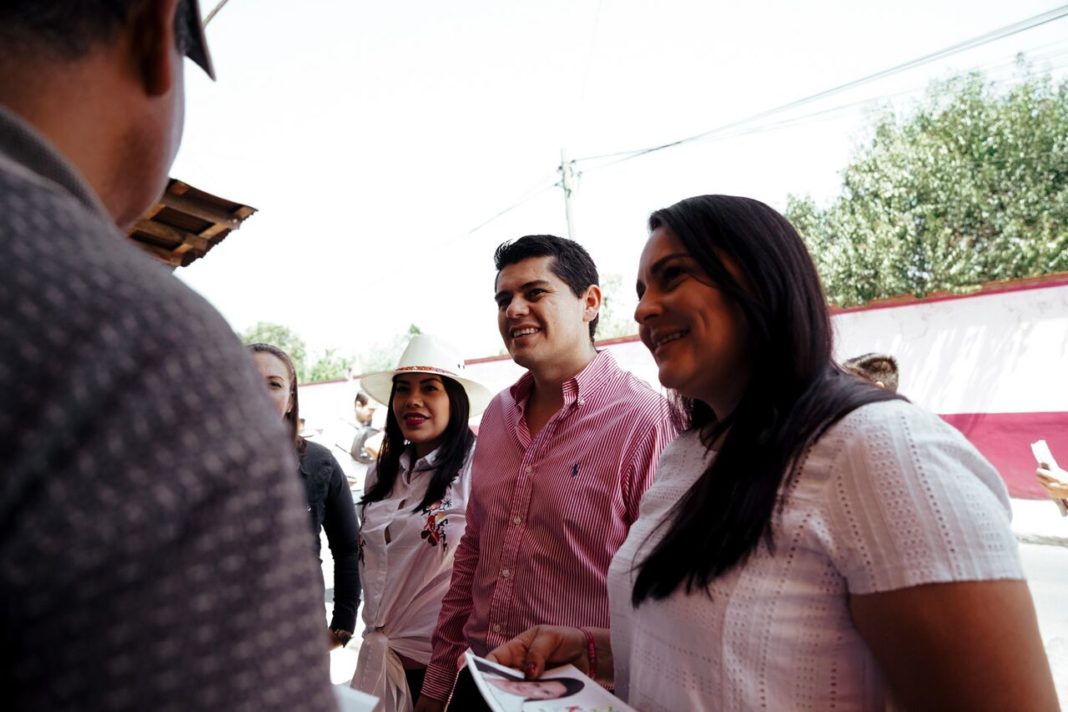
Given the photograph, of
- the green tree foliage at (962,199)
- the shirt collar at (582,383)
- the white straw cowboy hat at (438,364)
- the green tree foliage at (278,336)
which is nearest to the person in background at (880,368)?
the shirt collar at (582,383)

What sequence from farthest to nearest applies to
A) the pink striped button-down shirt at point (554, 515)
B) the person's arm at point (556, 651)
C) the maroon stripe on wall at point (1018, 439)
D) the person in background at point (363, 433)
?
the maroon stripe on wall at point (1018, 439) < the person in background at point (363, 433) < the pink striped button-down shirt at point (554, 515) < the person's arm at point (556, 651)

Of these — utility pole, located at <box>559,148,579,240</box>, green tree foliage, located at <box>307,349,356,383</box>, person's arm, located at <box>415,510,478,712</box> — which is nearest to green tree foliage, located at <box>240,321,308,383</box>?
green tree foliage, located at <box>307,349,356,383</box>

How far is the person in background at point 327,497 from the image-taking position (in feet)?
9.65

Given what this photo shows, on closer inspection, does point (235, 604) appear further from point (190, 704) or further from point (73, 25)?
point (73, 25)

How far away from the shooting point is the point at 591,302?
2748 mm

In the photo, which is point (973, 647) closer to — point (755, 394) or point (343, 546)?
point (755, 394)

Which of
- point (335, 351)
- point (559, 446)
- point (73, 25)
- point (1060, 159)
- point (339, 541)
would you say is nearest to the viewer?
point (73, 25)

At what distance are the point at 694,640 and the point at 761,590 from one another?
0.16 metres

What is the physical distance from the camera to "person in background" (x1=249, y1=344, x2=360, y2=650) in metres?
2.94

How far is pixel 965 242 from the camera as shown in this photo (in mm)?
13648

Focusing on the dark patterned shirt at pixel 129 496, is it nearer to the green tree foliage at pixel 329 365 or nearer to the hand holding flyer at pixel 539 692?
the hand holding flyer at pixel 539 692

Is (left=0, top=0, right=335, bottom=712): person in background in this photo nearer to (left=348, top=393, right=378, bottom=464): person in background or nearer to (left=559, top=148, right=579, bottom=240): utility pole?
(left=348, top=393, right=378, bottom=464): person in background

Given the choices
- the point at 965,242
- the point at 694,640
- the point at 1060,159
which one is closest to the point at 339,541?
the point at 694,640

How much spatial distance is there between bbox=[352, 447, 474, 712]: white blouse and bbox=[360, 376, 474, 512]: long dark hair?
0.04 m
